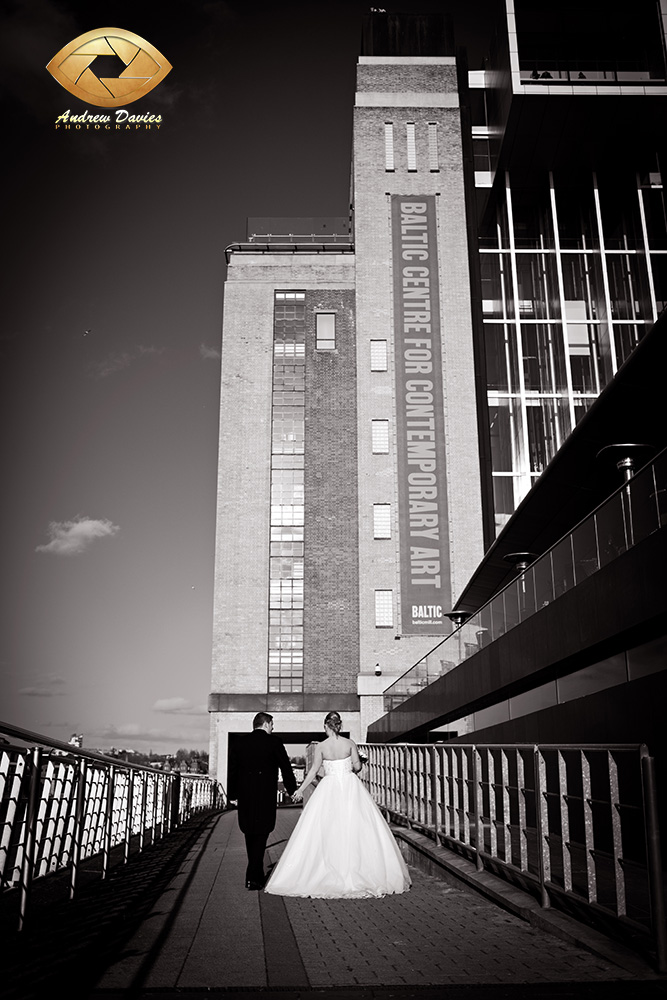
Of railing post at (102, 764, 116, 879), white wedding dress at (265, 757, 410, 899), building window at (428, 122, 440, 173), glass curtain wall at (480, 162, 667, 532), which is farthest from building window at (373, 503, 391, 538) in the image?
white wedding dress at (265, 757, 410, 899)

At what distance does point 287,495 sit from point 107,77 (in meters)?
22.1

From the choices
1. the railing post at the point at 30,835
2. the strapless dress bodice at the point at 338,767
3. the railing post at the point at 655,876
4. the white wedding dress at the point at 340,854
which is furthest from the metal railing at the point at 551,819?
the railing post at the point at 30,835

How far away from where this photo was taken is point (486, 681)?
20688 mm

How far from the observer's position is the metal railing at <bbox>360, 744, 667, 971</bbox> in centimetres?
593

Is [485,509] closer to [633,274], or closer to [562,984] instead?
[633,274]

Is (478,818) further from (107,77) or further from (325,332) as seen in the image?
(325,332)

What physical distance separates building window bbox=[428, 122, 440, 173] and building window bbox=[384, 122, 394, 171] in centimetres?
202

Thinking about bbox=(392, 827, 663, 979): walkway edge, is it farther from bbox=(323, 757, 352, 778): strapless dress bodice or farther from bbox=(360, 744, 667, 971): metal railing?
bbox=(323, 757, 352, 778): strapless dress bodice

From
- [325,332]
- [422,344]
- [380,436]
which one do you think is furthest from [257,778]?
[325,332]

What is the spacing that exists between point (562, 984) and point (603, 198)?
4682cm

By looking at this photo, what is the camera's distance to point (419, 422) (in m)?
46.9

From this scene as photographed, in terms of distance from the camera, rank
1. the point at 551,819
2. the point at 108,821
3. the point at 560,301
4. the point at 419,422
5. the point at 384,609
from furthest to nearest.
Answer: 1. the point at 419,422
2. the point at 560,301
3. the point at 384,609
4. the point at 551,819
5. the point at 108,821

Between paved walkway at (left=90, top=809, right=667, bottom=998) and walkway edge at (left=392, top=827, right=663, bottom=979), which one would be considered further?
walkway edge at (left=392, top=827, right=663, bottom=979)

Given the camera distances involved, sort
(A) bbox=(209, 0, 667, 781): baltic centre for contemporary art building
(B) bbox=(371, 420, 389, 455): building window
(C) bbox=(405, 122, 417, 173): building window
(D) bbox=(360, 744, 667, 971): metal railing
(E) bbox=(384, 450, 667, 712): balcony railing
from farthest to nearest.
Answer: (C) bbox=(405, 122, 417, 173): building window
(B) bbox=(371, 420, 389, 455): building window
(A) bbox=(209, 0, 667, 781): baltic centre for contemporary art building
(E) bbox=(384, 450, 667, 712): balcony railing
(D) bbox=(360, 744, 667, 971): metal railing
